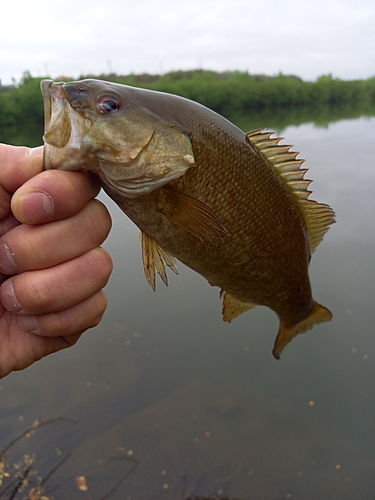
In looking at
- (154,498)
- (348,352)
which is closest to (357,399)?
(348,352)

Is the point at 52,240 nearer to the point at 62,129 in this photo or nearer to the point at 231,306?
the point at 62,129

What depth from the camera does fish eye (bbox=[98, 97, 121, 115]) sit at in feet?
4.20

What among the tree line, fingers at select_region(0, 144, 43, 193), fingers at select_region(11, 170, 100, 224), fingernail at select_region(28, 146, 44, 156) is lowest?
fingers at select_region(11, 170, 100, 224)

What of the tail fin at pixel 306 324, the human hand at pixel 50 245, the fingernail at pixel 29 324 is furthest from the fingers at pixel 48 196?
the tail fin at pixel 306 324

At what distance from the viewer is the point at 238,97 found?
42469mm

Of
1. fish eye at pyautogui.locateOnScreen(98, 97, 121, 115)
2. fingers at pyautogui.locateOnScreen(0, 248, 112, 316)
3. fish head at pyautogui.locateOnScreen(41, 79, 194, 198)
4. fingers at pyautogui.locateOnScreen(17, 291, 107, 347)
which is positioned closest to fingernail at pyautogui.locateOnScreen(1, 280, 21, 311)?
fingers at pyautogui.locateOnScreen(0, 248, 112, 316)

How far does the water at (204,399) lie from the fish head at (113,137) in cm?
390

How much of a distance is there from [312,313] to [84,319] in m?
1.40

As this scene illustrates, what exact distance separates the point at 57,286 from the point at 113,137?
568mm

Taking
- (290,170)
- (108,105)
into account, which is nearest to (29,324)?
(108,105)

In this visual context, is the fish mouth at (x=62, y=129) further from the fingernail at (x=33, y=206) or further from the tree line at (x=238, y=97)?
the tree line at (x=238, y=97)

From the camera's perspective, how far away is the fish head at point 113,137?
1.21 metres

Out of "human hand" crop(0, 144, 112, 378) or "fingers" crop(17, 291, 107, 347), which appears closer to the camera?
"human hand" crop(0, 144, 112, 378)

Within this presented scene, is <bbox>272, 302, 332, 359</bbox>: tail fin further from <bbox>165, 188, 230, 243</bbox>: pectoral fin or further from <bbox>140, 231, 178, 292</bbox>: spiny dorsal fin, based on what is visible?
<bbox>165, 188, 230, 243</bbox>: pectoral fin
